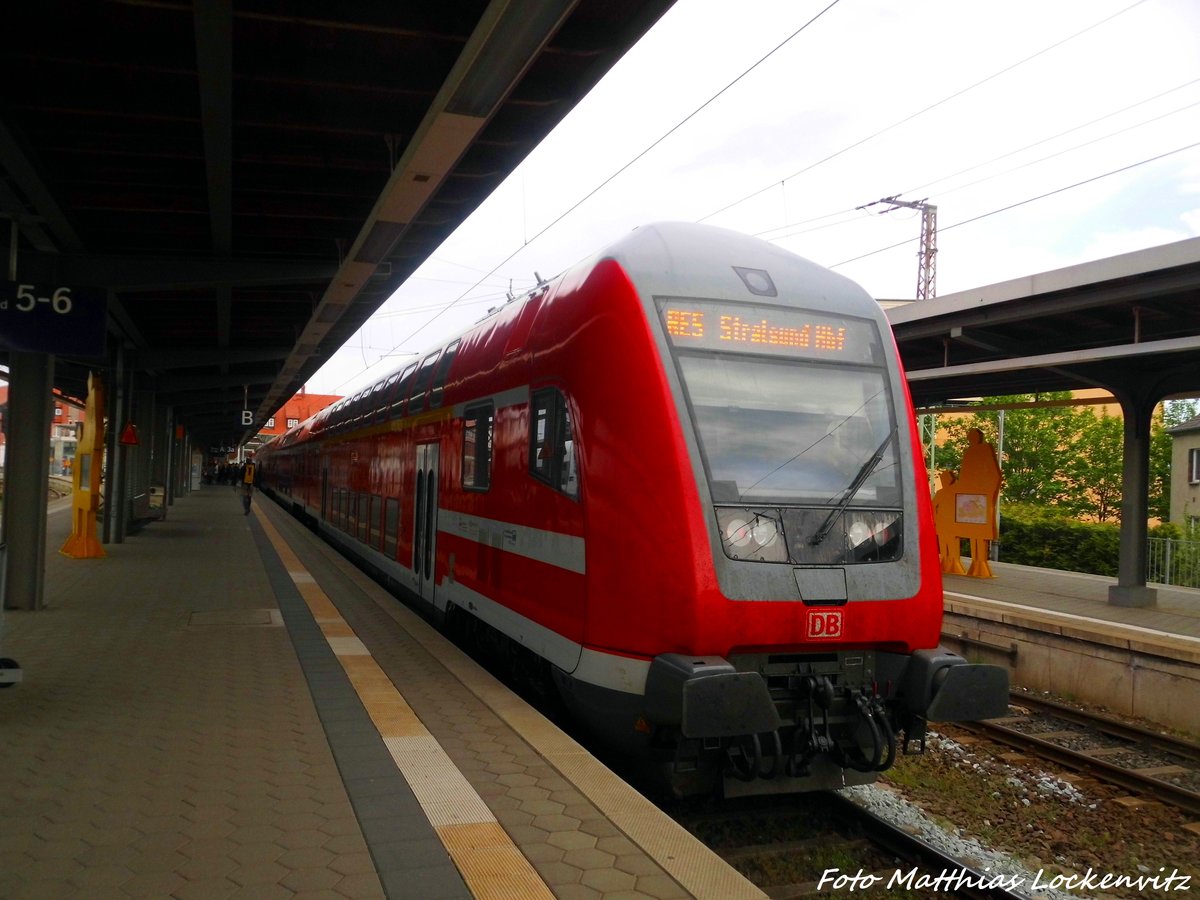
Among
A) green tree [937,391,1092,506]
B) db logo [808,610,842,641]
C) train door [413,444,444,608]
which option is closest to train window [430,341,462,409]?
train door [413,444,444,608]

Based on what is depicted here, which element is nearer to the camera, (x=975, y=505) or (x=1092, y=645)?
(x=1092, y=645)

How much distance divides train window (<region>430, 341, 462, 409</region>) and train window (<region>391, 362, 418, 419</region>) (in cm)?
153

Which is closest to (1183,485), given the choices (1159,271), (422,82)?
(1159,271)

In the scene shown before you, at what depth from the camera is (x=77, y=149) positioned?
8.72m

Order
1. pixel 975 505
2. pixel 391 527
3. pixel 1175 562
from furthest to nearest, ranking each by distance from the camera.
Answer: pixel 975 505 → pixel 1175 562 → pixel 391 527

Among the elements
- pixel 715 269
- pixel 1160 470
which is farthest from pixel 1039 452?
pixel 715 269

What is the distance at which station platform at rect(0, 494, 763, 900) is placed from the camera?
379cm

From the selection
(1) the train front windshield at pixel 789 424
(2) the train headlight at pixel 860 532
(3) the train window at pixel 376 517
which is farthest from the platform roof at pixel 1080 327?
(3) the train window at pixel 376 517

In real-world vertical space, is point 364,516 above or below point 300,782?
above

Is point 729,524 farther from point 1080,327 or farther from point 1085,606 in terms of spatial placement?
point 1080,327

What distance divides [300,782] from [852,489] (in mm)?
3456

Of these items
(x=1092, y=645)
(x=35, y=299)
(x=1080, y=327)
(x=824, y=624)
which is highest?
(x=1080, y=327)

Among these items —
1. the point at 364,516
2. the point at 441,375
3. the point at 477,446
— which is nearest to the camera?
the point at 477,446

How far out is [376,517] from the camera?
43.1ft
